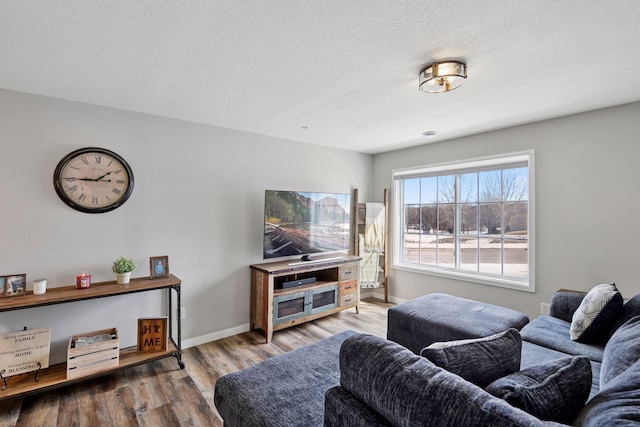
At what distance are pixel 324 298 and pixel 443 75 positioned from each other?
2757 millimetres

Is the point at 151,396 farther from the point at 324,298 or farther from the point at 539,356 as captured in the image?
the point at 539,356

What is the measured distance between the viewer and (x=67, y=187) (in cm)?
248

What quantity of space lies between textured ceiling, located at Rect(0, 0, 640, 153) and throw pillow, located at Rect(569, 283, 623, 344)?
1520 millimetres

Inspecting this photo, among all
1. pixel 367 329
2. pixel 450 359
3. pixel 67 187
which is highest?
pixel 67 187

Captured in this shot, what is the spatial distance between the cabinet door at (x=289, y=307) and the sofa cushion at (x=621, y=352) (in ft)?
8.44

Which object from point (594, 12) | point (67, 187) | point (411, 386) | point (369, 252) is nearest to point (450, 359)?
point (411, 386)

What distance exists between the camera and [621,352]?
1370 mm

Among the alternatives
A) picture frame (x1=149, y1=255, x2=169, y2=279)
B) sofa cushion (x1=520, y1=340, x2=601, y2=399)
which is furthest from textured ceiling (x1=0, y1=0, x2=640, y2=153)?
sofa cushion (x1=520, y1=340, x2=601, y2=399)

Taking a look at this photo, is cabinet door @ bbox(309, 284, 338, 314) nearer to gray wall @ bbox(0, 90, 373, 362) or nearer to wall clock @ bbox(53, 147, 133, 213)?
gray wall @ bbox(0, 90, 373, 362)

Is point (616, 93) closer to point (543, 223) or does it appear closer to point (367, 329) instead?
point (543, 223)

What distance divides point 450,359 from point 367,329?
8.68 ft

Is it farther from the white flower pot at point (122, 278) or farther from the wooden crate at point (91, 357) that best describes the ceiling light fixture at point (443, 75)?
the wooden crate at point (91, 357)

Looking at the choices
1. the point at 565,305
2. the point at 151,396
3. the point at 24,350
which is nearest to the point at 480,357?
the point at 565,305

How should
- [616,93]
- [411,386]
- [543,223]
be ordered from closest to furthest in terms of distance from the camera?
1. [411,386]
2. [616,93]
3. [543,223]
